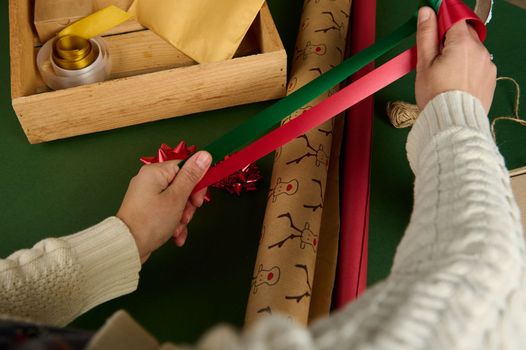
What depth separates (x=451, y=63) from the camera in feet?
1.78

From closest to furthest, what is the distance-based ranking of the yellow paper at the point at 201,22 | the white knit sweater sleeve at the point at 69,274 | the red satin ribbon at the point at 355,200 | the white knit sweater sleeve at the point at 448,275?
1. the white knit sweater sleeve at the point at 448,275
2. the white knit sweater sleeve at the point at 69,274
3. the red satin ribbon at the point at 355,200
4. the yellow paper at the point at 201,22

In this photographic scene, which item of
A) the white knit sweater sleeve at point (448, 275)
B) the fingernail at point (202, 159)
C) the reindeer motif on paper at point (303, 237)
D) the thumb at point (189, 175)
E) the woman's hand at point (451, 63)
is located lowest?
the white knit sweater sleeve at point (448, 275)

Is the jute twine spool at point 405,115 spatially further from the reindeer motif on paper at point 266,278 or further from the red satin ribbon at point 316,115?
the reindeer motif on paper at point 266,278

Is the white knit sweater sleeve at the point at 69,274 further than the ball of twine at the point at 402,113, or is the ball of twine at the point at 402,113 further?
the ball of twine at the point at 402,113

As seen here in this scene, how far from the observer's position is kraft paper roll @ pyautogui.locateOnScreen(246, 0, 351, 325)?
1.75ft

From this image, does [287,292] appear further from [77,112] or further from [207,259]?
[77,112]

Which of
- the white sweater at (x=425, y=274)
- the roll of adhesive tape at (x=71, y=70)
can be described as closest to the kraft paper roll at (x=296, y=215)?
the white sweater at (x=425, y=274)

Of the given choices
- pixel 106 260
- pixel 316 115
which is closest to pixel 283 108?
pixel 316 115

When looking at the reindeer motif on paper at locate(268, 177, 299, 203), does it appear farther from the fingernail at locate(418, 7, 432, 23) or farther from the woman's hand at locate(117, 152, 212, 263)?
the fingernail at locate(418, 7, 432, 23)

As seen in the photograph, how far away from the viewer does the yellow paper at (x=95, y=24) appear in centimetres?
72

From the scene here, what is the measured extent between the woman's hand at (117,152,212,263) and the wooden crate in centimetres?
12

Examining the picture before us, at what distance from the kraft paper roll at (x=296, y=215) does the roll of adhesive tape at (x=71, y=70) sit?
0.24m

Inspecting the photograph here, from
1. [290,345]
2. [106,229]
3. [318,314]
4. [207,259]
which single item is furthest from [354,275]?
[290,345]

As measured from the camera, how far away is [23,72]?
667 mm
